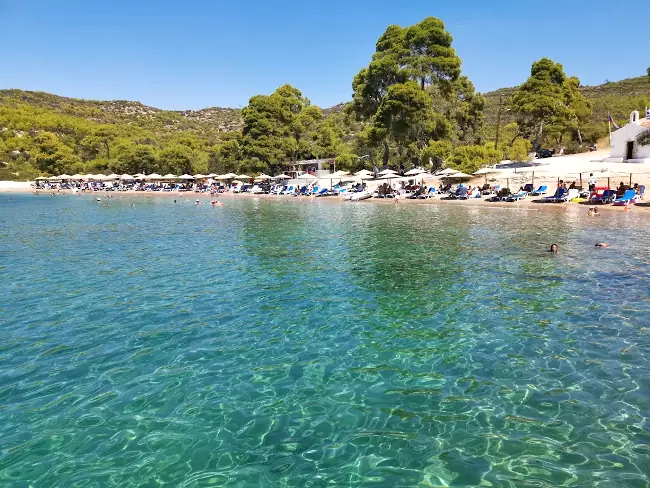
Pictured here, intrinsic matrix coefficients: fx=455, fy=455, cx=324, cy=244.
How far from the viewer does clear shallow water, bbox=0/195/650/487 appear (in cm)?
448

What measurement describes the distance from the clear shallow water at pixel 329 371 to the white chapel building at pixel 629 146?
92.4ft

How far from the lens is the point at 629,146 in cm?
3712

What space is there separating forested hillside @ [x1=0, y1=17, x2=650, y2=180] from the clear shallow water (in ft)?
93.2

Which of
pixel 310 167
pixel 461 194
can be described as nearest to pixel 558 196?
pixel 461 194

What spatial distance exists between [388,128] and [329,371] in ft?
130

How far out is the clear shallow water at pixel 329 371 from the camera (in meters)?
4.48

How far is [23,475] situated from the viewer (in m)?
4.38

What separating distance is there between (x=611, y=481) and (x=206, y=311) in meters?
7.19

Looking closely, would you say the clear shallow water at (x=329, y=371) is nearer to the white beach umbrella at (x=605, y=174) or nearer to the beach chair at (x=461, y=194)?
the beach chair at (x=461, y=194)

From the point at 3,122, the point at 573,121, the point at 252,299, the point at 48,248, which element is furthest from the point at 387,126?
the point at 3,122

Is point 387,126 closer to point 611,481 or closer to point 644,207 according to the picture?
point 644,207

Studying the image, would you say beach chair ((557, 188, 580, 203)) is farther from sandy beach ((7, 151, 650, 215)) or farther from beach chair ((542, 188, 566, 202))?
sandy beach ((7, 151, 650, 215))

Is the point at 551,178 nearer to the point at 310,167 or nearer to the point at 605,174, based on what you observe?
the point at 605,174

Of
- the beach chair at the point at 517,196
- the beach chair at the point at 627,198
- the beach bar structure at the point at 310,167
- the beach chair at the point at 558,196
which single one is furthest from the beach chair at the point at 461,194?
the beach bar structure at the point at 310,167
